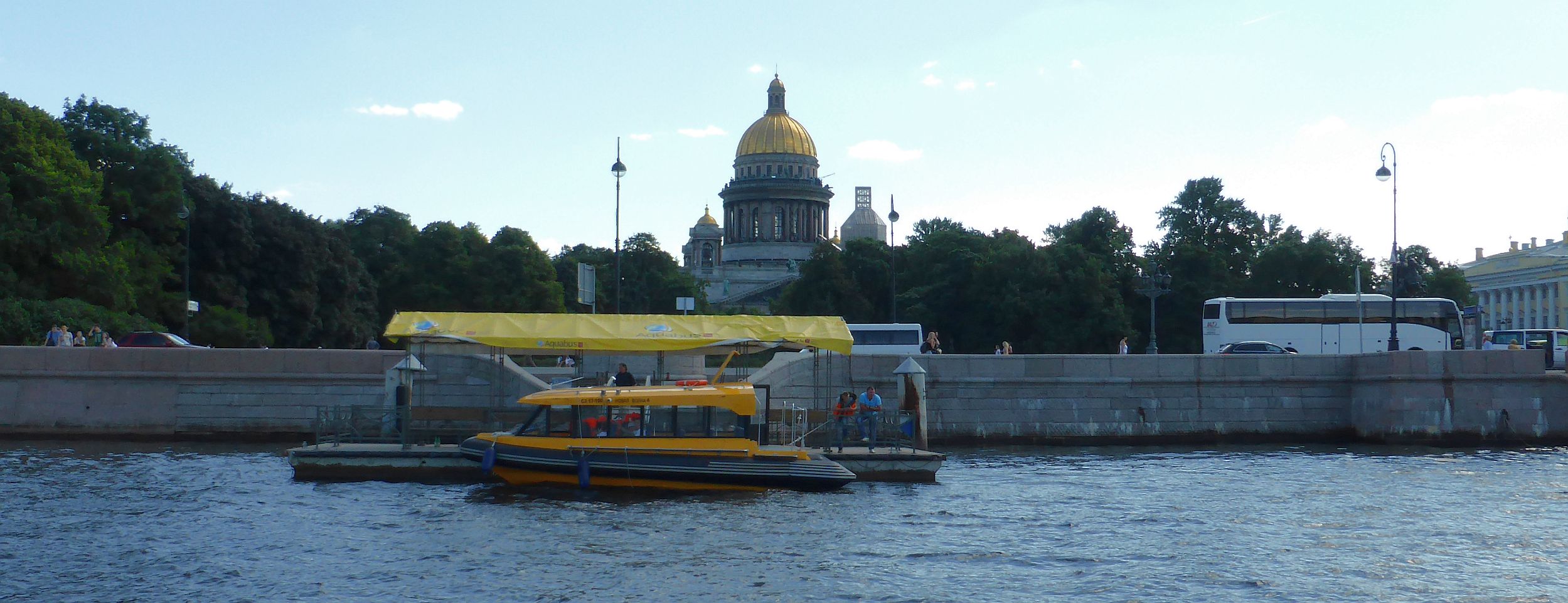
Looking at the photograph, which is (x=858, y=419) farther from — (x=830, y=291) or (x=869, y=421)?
(x=830, y=291)

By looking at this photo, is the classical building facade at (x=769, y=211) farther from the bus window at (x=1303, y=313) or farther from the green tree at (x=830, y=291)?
the bus window at (x=1303, y=313)

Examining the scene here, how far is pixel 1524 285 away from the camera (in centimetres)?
10950

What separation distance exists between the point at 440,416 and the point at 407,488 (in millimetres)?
1994

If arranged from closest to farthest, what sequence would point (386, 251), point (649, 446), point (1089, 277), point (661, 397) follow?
point (661, 397) → point (649, 446) → point (1089, 277) → point (386, 251)

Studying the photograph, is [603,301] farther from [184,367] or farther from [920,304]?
[184,367]

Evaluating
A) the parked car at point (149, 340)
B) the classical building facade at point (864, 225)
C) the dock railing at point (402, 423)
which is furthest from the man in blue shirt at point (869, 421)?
the classical building facade at point (864, 225)

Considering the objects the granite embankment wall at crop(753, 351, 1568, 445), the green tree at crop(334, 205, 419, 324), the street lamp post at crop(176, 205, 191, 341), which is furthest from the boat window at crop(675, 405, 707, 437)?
the green tree at crop(334, 205, 419, 324)

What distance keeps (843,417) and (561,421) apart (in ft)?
15.9

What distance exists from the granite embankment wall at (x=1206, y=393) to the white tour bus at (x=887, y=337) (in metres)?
13.5

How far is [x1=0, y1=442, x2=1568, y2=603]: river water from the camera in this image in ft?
50.7

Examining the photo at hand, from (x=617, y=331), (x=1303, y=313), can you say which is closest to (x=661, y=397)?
(x=617, y=331)

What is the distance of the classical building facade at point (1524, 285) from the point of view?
105 metres

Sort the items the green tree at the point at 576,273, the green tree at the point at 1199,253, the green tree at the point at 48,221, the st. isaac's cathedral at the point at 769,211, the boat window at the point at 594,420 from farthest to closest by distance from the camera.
Result: the st. isaac's cathedral at the point at 769,211
the green tree at the point at 576,273
the green tree at the point at 1199,253
the green tree at the point at 48,221
the boat window at the point at 594,420

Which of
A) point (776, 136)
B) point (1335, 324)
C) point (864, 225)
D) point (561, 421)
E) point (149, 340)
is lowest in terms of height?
point (561, 421)
